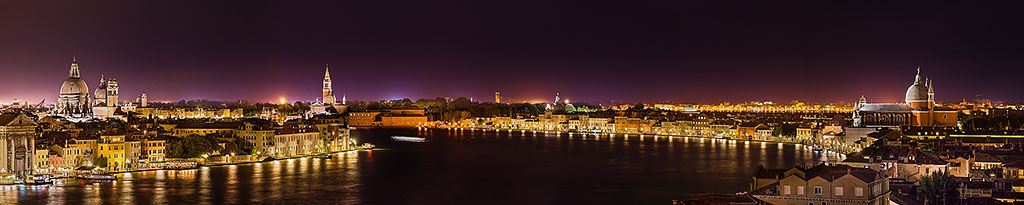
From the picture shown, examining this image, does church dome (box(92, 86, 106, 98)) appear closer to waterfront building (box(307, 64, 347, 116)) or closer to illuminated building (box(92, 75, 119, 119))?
illuminated building (box(92, 75, 119, 119))

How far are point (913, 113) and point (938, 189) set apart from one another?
18.9 m

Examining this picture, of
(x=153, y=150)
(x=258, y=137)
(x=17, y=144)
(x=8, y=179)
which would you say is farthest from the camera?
(x=258, y=137)

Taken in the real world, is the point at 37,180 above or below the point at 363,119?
below

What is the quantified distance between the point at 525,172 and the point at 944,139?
9.63 m

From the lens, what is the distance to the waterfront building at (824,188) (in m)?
9.45

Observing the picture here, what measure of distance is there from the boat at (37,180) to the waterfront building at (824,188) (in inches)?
498

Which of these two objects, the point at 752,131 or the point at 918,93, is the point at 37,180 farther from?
the point at 752,131

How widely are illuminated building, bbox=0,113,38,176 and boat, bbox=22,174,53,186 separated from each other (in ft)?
0.48

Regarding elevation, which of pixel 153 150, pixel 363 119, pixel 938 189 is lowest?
pixel 938 189

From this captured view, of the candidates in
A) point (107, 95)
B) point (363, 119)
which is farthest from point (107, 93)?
point (363, 119)

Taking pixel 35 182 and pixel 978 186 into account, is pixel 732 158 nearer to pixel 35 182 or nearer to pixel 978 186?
pixel 978 186

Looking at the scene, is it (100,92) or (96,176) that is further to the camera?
(100,92)

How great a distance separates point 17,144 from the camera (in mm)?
17516

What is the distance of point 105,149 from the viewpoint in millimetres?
19469
